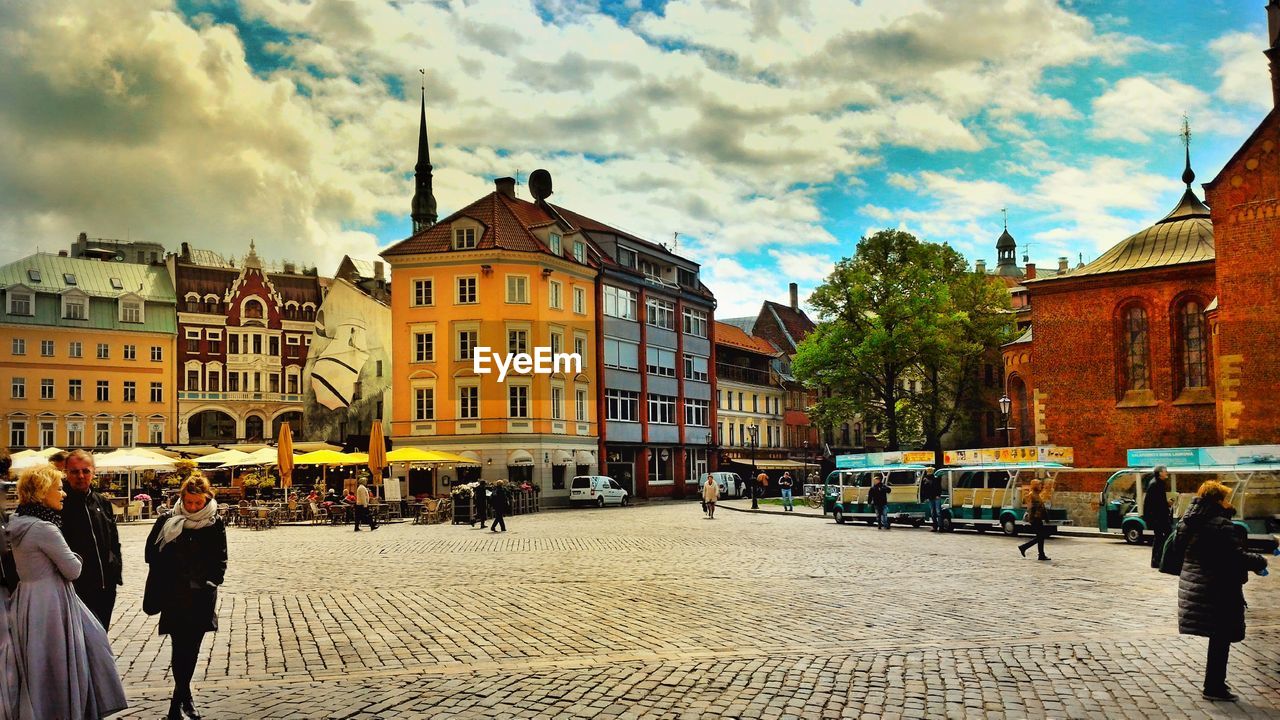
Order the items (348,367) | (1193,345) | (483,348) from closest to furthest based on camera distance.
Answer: (1193,345) → (483,348) → (348,367)

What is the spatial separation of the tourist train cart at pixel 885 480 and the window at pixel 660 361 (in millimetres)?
24048

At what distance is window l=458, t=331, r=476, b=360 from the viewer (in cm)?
5231

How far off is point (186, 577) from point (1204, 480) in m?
23.7

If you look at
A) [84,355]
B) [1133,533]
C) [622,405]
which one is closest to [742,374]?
[622,405]

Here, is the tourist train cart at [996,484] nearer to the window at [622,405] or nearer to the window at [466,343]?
the window at [466,343]

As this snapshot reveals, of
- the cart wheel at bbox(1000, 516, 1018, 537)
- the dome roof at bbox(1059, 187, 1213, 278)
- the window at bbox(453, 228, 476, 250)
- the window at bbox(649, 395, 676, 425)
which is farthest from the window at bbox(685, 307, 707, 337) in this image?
the cart wheel at bbox(1000, 516, 1018, 537)

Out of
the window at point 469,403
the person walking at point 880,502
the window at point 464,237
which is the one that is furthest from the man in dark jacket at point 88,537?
the window at point 464,237

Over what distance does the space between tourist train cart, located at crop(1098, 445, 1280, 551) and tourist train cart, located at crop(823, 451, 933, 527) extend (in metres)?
6.95

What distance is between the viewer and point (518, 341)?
52.8 metres

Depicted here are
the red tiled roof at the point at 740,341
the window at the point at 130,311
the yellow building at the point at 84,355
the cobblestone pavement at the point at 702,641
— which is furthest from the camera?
the red tiled roof at the point at 740,341

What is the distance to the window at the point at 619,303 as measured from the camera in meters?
59.0

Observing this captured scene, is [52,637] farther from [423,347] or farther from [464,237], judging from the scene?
[464,237]

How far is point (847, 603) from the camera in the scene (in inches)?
555

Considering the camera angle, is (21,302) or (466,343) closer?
(466,343)
